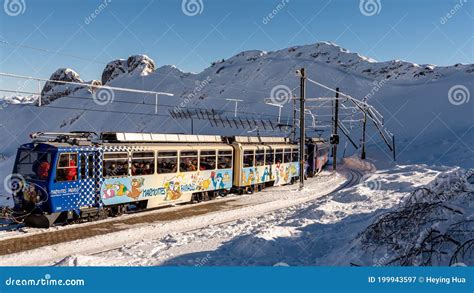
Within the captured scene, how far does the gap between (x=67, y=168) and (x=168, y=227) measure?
3.71 meters

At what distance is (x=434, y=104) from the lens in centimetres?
6719

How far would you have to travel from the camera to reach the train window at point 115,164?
50.3 feet

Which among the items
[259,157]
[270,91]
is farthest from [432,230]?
[270,91]

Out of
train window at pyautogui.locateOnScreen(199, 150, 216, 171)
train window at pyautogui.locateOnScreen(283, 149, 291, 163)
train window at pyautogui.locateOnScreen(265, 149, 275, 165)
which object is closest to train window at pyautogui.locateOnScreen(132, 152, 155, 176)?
train window at pyautogui.locateOnScreen(199, 150, 216, 171)

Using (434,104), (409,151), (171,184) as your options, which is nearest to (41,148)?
(171,184)

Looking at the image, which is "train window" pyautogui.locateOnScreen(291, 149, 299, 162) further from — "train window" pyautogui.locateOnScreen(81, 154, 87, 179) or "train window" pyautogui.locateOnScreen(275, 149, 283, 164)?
"train window" pyautogui.locateOnScreen(81, 154, 87, 179)

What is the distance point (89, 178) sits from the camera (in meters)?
14.7

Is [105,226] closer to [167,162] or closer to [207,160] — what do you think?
[167,162]

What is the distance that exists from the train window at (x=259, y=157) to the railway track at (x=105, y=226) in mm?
4151

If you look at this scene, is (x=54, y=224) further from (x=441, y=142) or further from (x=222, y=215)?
(x=441, y=142)

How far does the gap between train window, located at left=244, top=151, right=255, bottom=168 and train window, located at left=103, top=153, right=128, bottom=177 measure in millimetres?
8079

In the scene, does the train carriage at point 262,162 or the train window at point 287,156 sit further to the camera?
the train window at point 287,156

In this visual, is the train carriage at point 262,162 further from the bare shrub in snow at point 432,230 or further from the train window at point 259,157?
the bare shrub in snow at point 432,230

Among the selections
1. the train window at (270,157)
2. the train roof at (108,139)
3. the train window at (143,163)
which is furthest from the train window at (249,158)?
the train window at (143,163)
